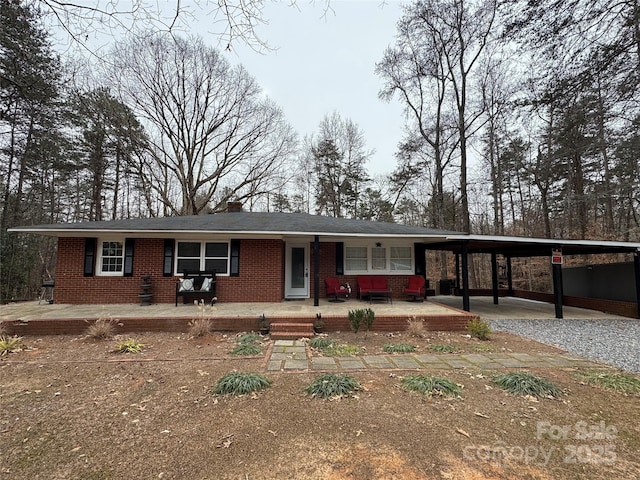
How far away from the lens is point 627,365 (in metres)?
4.70

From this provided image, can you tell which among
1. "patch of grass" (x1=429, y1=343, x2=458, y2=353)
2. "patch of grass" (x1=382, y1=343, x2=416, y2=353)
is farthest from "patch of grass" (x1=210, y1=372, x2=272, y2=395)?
"patch of grass" (x1=429, y1=343, x2=458, y2=353)

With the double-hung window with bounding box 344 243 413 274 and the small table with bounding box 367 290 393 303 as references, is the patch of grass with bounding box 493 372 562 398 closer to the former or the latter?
the small table with bounding box 367 290 393 303

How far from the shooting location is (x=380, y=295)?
948 cm

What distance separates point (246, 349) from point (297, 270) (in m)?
5.03

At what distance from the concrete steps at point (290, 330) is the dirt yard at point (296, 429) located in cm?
184

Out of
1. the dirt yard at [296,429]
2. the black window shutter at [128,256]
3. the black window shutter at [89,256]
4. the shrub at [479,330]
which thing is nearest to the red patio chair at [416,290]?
the shrub at [479,330]

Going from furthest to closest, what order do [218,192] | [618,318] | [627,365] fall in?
[218,192]
[618,318]
[627,365]

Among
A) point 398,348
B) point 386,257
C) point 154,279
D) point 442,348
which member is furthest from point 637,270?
point 154,279

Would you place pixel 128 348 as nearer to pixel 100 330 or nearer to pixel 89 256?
pixel 100 330

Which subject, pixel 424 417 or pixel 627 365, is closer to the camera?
pixel 424 417

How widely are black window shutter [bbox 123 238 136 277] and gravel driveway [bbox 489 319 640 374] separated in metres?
10.3

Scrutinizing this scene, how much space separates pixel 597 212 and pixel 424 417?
713 inches

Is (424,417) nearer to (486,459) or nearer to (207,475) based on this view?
(486,459)

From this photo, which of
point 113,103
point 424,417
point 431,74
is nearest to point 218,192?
point 113,103
